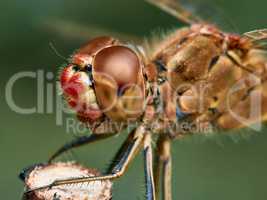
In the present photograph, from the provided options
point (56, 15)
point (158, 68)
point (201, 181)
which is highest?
point (56, 15)

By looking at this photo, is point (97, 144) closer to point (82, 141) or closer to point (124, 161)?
point (82, 141)

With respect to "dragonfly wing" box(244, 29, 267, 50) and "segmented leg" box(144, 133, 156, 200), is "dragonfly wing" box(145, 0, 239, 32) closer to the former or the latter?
"dragonfly wing" box(244, 29, 267, 50)

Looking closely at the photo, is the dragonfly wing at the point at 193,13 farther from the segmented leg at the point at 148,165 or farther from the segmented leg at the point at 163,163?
the segmented leg at the point at 148,165

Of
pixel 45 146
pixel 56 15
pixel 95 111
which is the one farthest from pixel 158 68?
pixel 56 15

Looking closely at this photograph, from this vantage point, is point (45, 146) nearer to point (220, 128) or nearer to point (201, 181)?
point (201, 181)

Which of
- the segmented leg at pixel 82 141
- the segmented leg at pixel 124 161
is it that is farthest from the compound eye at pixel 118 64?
the segmented leg at pixel 82 141

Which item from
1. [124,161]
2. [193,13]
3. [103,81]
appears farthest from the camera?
[193,13]

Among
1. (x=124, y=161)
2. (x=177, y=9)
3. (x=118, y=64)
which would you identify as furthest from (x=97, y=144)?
(x=118, y=64)
